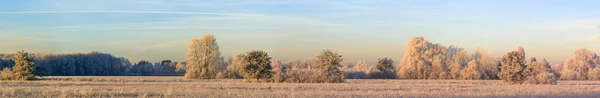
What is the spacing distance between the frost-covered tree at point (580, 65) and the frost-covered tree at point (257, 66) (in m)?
48.9

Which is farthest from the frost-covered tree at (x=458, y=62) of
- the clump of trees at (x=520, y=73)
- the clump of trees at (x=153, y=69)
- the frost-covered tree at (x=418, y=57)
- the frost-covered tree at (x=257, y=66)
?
the clump of trees at (x=153, y=69)

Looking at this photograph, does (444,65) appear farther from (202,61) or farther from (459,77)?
(202,61)

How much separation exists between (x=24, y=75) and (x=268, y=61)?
22507 millimetres

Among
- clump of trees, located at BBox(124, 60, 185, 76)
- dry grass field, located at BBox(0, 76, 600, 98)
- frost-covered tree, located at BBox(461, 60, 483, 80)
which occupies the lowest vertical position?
dry grass field, located at BBox(0, 76, 600, 98)

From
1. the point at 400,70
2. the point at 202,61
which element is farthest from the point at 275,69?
the point at 400,70

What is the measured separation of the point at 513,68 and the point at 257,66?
1012 inches

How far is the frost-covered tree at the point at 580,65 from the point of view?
88.8m

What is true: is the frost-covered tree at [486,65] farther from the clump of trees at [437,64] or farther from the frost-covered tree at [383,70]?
the frost-covered tree at [383,70]

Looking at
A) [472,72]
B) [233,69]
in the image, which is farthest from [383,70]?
[233,69]

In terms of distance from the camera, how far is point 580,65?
3529 inches

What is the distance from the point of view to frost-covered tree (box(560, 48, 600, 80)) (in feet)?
291

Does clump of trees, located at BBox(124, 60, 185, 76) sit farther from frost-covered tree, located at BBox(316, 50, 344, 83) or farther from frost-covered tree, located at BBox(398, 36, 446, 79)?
frost-covered tree, located at BBox(316, 50, 344, 83)

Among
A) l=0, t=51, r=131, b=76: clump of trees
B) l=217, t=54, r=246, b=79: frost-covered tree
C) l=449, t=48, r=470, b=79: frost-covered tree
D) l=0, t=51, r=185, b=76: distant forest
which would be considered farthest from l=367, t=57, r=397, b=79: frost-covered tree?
l=0, t=51, r=131, b=76: clump of trees

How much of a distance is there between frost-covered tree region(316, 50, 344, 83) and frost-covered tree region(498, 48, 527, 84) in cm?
1689
